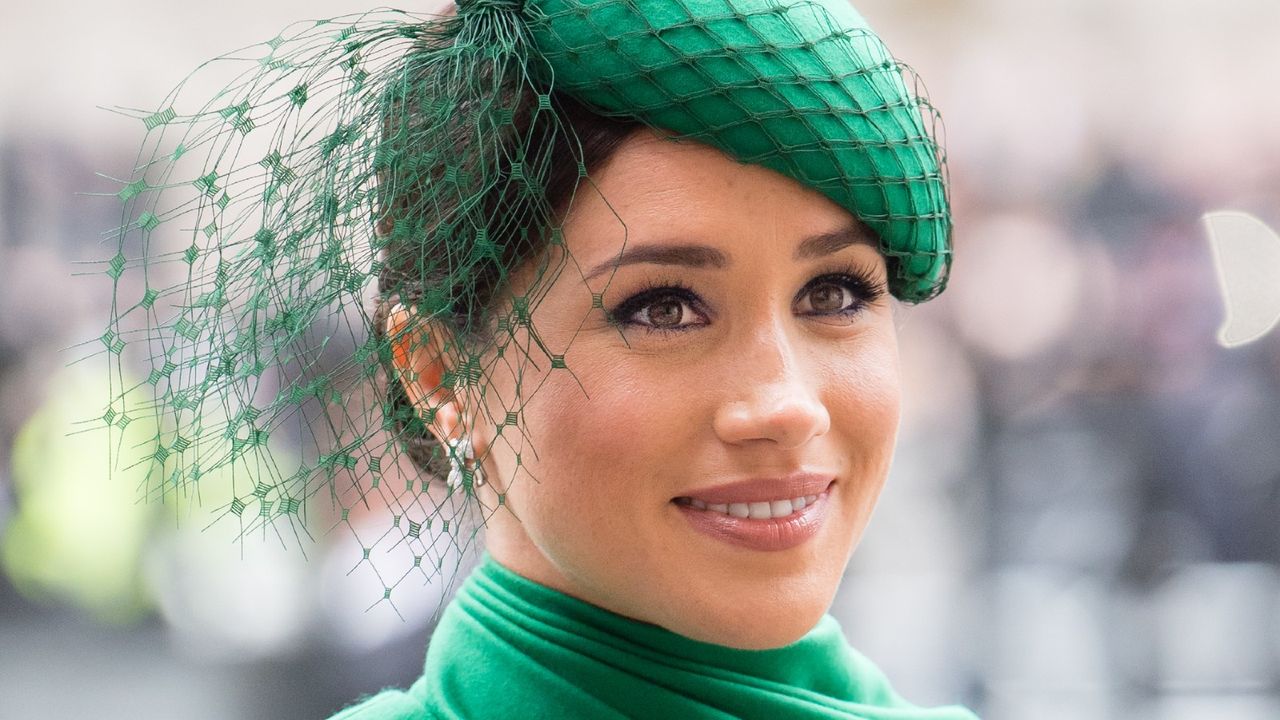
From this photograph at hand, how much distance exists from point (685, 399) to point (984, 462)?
3.83 metres

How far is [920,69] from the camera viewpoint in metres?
6.18

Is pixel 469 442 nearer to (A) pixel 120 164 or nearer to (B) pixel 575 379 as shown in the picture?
(B) pixel 575 379

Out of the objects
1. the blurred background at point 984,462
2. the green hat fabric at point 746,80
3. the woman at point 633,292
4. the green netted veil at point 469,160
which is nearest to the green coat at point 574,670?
the woman at point 633,292

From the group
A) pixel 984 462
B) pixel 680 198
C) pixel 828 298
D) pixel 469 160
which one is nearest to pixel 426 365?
pixel 469 160

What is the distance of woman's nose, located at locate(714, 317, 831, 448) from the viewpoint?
1.43 m

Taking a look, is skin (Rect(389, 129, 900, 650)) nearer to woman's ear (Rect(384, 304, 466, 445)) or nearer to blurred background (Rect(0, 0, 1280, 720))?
woman's ear (Rect(384, 304, 466, 445))

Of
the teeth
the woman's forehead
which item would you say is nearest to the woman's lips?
the teeth

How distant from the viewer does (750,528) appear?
1474 millimetres

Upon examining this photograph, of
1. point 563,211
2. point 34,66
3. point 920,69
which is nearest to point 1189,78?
point 920,69

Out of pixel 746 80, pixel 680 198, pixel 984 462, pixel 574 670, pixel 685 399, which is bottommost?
pixel 984 462

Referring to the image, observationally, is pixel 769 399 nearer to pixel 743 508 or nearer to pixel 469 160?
pixel 743 508

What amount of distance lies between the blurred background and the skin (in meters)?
2.88

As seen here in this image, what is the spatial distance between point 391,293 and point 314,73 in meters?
0.26

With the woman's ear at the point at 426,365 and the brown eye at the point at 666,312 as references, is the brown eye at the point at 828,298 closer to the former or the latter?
the brown eye at the point at 666,312
